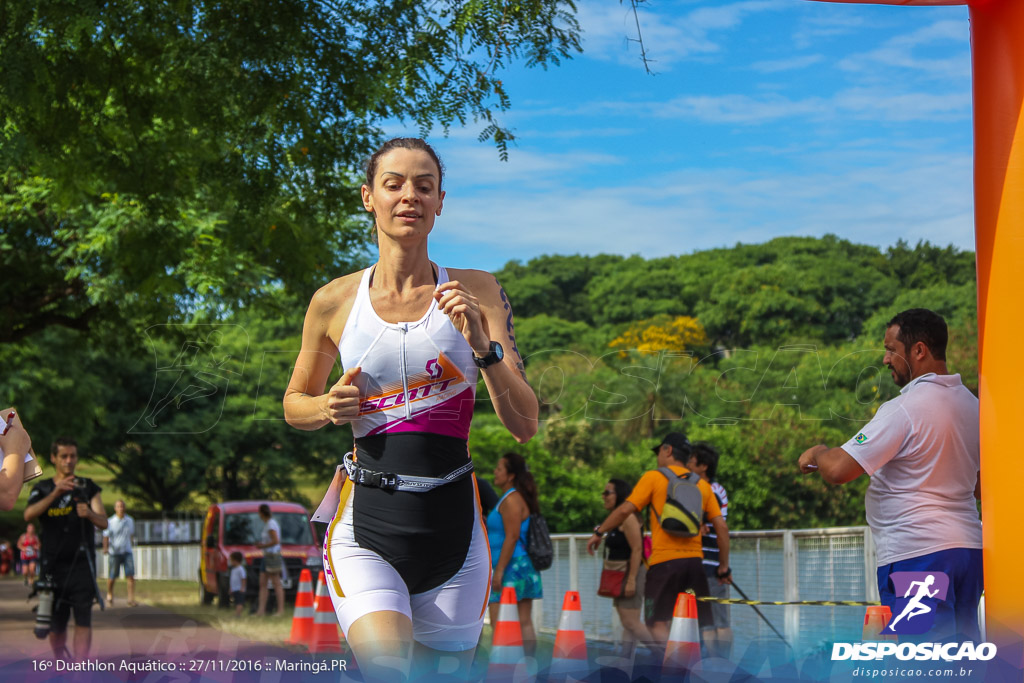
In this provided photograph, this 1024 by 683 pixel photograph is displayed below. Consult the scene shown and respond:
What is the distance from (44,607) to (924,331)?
6969 millimetres

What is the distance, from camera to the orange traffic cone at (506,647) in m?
3.53

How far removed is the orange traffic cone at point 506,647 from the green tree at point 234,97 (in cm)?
346

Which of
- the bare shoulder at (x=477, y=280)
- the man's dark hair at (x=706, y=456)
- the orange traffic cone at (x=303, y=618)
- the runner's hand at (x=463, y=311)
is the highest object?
the bare shoulder at (x=477, y=280)

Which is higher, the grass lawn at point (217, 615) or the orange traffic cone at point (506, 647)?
the orange traffic cone at point (506, 647)

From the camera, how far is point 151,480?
51.2 m

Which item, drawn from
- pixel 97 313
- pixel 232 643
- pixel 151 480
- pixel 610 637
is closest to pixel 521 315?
pixel 151 480

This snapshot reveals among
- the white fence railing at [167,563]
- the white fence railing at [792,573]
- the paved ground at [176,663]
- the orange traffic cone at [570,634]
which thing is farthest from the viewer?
the white fence railing at [167,563]

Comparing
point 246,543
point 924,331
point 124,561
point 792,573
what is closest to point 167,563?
point 124,561

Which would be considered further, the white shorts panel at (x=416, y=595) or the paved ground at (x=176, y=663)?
the paved ground at (x=176, y=663)

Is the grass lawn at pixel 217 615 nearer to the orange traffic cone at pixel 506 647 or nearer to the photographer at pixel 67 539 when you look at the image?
the photographer at pixel 67 539

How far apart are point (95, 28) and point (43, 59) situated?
0.41 metres

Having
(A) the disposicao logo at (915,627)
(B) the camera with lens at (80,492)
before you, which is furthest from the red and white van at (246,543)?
(A) the disposicao logo at (915,627)

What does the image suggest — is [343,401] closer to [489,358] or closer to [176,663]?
[489,358]

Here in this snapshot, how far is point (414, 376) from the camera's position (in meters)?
3.24
